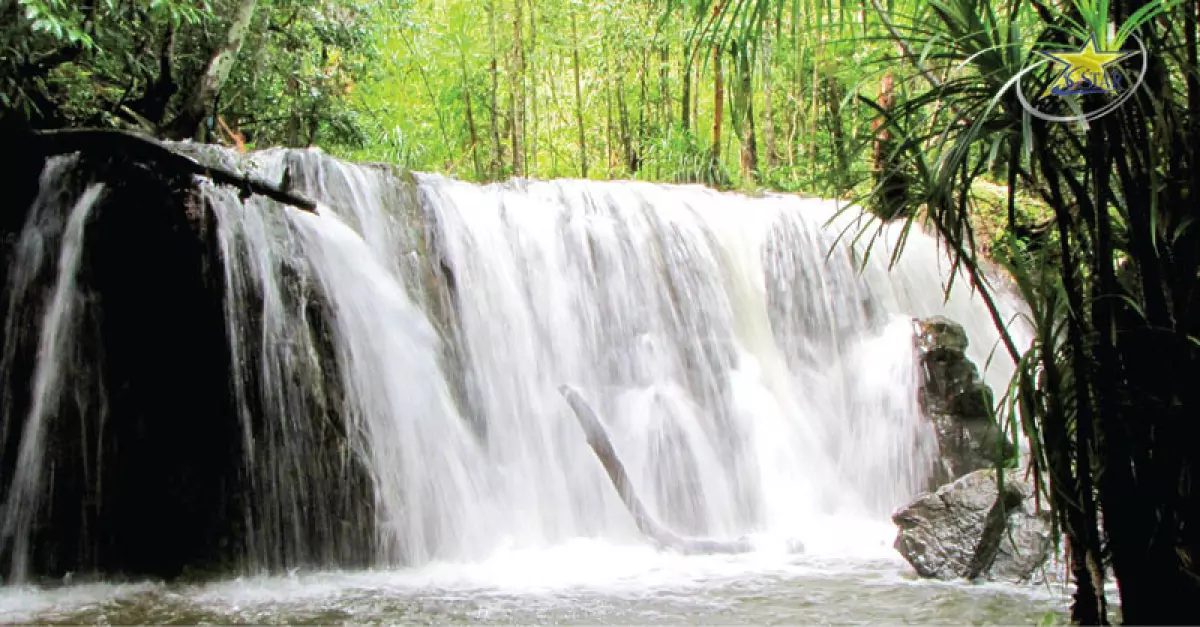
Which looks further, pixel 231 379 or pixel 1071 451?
pixel 231 379

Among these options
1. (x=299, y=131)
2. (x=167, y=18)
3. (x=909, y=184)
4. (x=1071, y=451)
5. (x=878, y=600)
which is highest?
(x=299, y=131)

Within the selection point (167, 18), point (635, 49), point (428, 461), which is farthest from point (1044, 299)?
point (635, 49)

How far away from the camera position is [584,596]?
4.55 m

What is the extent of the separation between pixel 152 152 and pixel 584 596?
2819mm

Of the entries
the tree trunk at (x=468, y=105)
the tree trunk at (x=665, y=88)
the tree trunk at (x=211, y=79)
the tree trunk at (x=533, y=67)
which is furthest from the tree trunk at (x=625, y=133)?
the tree trunk at (x=211, y=79)

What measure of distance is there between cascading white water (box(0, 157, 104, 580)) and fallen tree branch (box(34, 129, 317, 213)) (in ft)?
2.49

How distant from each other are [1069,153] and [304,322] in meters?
4.38

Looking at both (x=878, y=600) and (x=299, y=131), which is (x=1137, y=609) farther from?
(x=299, y=131)

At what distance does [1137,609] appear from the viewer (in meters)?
2.24

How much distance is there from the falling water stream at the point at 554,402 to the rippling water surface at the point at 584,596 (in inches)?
1.0

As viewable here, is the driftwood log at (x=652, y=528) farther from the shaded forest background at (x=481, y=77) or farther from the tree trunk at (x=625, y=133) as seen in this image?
the tree trunk at (x=625, y=133)

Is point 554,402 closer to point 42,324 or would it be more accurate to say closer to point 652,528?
point 652,528

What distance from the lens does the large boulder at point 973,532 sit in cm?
454

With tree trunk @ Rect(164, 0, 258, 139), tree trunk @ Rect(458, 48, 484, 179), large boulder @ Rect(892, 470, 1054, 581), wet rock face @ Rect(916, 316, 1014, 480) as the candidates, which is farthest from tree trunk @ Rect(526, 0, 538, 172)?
large boulder @ Rect(892, 470, 1054, 581)
